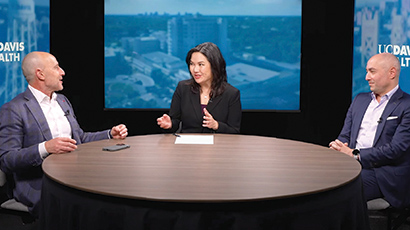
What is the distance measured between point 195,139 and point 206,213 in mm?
1491

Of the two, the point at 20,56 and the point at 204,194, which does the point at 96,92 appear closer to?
the point at 20,56

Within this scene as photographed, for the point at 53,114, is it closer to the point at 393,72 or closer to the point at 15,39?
the point at 15,39

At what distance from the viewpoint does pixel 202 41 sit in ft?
16.7

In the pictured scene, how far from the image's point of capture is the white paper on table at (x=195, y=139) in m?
2.98

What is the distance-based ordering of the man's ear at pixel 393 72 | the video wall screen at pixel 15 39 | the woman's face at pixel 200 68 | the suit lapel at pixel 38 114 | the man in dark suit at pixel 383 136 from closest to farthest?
the suit lapel at pixel 38 114
the man in dark suit at pixel 383 136
the man's ear at pixel 393 72
the woman's face at pixel 200 68
the video wall screen at pixel 15 39

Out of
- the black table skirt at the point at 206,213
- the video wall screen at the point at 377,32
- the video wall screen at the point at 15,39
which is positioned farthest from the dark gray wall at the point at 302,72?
the black table skirt at the point at 206,213

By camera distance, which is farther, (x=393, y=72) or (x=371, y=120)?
(x=371, y=120)

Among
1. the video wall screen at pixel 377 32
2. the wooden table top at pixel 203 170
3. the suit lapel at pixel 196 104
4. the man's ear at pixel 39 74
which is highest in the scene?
the video wall screen at pixel 377 32

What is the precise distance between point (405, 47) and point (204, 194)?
3.61 meters

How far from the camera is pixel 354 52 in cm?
491

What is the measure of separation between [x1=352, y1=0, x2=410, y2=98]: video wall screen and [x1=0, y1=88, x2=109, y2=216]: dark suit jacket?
11.4 feet

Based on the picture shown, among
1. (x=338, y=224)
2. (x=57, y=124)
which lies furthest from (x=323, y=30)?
(x=338, y=224)

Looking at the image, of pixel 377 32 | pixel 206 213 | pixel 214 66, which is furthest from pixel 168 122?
pixel 377 32

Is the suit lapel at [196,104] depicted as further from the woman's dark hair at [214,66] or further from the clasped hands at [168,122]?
the clasped hands at [168,122]
